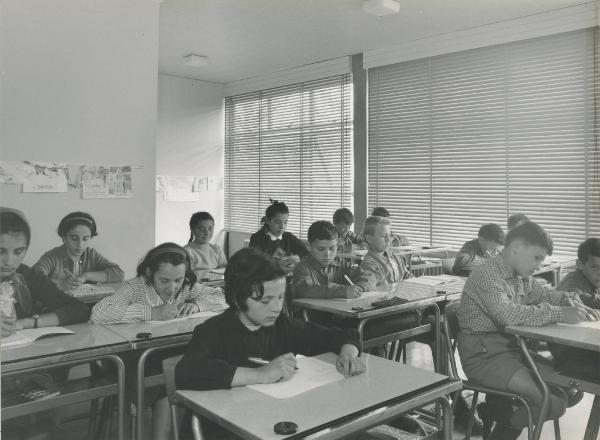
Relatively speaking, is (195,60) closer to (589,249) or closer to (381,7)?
(381,7)

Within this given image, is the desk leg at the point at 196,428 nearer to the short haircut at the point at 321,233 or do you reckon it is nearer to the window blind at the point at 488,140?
the short haircut at the point at 321,233

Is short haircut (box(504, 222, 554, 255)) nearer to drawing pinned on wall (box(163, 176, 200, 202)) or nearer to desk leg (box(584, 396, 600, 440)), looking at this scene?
desk leg (box(584, 396, 600, 440))

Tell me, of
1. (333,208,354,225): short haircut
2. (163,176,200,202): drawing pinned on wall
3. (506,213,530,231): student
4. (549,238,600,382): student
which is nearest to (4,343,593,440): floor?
(549,238,600,382): student

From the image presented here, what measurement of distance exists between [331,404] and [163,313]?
1.26 m

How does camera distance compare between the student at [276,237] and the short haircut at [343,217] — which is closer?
the student at [276,237]

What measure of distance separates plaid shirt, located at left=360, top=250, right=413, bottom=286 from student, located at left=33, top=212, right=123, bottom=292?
169 cm

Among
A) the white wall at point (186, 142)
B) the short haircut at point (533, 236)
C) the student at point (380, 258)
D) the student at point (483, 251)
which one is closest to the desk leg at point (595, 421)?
the short haircut at point (533, 236)

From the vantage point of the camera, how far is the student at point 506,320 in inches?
85.1

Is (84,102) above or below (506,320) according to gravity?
above

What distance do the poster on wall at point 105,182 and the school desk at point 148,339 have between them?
5.41 feet

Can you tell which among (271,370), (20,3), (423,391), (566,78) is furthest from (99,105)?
(566,78)

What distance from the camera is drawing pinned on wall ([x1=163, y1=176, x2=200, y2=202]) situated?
23.2 ft

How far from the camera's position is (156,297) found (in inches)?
102

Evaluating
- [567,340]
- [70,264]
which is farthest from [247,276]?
[70,264]
